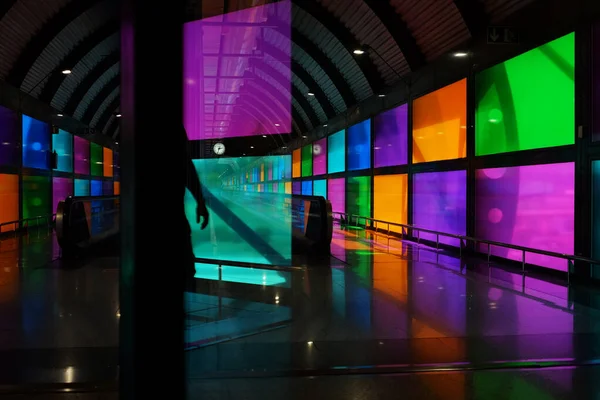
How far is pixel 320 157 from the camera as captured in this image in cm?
2559

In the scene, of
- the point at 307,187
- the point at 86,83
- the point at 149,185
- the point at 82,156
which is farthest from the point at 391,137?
the point at 82,156

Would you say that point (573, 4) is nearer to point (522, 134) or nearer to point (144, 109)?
point (522, 134)

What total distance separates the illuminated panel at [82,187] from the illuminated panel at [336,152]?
40.6 ft

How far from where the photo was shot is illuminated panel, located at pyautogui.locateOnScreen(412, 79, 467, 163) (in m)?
12.3

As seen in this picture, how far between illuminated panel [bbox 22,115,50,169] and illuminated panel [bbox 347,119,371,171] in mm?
12016

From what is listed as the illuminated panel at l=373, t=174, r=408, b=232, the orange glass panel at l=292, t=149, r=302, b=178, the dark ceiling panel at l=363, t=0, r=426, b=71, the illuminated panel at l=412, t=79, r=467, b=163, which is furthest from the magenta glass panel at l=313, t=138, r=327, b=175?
the dark ceiling panel at l=363, t=0, r=426, b=71

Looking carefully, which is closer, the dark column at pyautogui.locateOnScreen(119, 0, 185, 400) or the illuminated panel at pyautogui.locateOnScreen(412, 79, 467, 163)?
the dark column at pyautogui.locateOnScreen(119, 0, 185, 400)

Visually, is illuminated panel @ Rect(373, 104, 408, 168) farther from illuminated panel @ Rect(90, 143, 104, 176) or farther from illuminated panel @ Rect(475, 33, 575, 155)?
illuminated panel @ Rect(90, 143, 104, 176)

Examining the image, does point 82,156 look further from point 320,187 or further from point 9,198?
point 320,187

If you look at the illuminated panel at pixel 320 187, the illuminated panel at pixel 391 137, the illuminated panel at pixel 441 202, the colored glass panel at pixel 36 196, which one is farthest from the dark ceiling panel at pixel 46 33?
the illuminated panel at pixel 320 187

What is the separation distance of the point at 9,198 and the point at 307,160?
51.0 feet

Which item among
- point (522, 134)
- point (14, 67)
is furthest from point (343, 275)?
point (14, 67)

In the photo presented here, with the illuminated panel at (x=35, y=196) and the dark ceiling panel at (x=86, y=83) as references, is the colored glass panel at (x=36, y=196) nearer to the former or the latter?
the illuminated panel at (x=35, y=196)

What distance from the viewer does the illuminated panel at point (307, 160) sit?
2748cm
